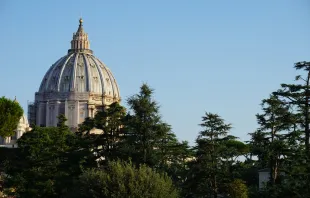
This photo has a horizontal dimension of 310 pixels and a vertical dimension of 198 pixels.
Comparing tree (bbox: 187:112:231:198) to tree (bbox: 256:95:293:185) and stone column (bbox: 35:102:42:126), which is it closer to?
tree (bbox: 256:95:293:185)

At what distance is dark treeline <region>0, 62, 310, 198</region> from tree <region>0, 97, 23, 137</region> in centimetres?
2458

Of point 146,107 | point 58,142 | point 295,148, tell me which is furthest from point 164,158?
point 58,142

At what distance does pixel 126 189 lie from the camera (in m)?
29.9

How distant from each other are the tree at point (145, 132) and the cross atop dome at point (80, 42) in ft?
359

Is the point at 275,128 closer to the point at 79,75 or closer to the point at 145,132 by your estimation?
the point at 145,132

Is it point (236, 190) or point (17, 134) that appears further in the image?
point (17, 134)

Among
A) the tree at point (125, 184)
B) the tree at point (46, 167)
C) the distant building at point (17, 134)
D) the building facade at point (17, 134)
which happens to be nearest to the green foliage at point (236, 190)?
the tree at point (125, 184)

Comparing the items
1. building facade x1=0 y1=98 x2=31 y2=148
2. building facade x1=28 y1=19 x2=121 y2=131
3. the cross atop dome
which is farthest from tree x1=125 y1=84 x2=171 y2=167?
the cross atop dome

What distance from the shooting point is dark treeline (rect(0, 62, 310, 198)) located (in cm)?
2975

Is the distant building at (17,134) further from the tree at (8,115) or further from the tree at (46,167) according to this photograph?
the tree at (46,167)

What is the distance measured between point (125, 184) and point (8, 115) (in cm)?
4556

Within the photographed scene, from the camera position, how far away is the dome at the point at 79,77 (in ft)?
446

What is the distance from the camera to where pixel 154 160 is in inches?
1388

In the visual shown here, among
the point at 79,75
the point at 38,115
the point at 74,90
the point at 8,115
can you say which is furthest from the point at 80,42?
the point at 8,115
